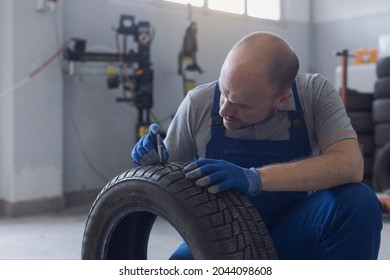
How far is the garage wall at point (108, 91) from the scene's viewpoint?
3.77m

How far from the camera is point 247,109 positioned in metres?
1.36

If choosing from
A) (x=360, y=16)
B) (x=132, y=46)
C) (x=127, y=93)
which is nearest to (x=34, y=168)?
(x=127, y=93)

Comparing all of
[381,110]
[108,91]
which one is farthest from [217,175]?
[381,110]

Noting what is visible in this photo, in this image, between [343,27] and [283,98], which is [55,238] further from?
[343,27]

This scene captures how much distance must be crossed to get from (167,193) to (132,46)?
3053 millimetres

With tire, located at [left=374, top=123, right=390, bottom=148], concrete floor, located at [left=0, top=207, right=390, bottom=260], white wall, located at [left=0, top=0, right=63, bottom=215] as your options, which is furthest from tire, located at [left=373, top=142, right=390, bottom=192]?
white wall, located at [left=0, top=0, right=63, bottom=215]

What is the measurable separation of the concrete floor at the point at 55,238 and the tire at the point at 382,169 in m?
0.74

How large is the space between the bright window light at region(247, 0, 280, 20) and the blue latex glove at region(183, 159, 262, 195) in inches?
169

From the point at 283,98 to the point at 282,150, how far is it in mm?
142

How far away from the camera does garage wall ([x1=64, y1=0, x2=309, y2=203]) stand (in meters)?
3.77

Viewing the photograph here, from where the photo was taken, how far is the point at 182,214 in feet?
3.68

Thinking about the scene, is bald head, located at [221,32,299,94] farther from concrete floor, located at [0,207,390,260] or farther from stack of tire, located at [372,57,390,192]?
stack of tire, located at [372,57,390,192]


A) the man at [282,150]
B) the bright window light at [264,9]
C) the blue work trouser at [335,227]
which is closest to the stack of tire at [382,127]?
the bright window light at [264,9]

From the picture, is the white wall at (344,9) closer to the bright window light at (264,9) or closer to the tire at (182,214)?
the bright window light at (264,9)
